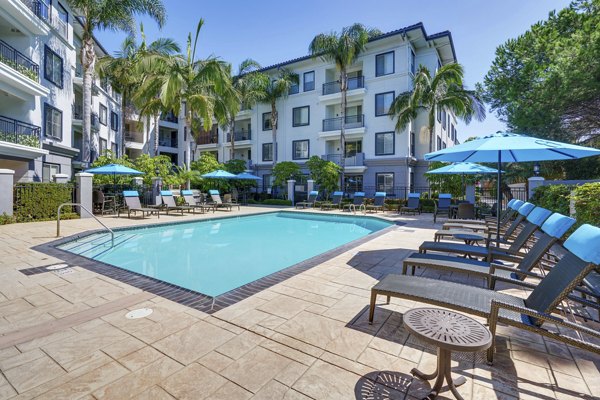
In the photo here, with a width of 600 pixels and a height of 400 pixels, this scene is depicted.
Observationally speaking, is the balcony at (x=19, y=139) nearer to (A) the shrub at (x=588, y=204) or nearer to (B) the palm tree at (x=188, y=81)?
(B) the palm tree at (x=188, y=81)

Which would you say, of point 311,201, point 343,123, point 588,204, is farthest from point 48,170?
point 588,204

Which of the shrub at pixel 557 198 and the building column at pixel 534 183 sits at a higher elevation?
the building column at pixel 534 183

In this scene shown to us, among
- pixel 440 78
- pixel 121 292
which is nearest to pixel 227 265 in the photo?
pixel 121 292

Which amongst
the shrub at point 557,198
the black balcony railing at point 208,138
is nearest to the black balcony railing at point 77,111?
the black balcony railing at point 208,138

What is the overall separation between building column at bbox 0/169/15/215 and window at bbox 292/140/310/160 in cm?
1929

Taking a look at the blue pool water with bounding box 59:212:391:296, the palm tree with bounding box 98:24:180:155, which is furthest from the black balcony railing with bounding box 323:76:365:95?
the blue pool water with bounding box 59:212:391:296

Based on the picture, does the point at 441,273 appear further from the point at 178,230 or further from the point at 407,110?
the point at 407,110

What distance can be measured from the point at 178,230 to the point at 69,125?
14116 mm

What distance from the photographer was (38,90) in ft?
49.3

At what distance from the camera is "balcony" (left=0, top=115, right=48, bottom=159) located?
13156mm

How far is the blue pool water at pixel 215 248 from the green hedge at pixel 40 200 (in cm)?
427

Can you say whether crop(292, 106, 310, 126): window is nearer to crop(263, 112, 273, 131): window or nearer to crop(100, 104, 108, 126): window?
crop(263, 112, 273, 131): window

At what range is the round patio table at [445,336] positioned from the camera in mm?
1937

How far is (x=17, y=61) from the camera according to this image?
1470 cm
